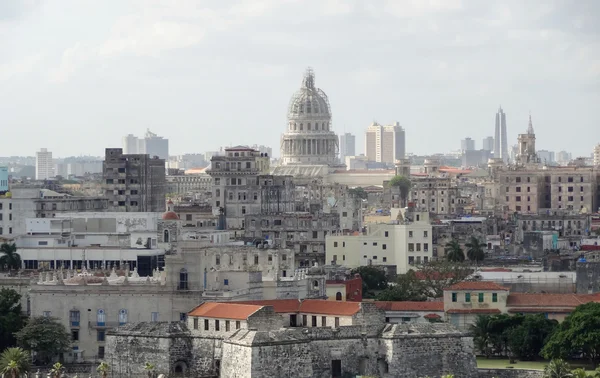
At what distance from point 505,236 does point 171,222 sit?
5186 centimetres

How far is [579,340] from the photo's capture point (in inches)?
3649

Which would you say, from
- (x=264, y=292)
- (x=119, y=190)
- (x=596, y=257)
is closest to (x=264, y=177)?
(x=119, y=190)

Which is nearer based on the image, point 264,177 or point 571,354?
point 571,354

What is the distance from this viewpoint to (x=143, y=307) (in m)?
99.4

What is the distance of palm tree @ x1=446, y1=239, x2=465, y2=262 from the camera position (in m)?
141

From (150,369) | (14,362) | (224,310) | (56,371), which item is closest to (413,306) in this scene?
(224,310)

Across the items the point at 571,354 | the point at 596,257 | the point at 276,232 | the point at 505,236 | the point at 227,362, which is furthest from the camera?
the point at 505,236

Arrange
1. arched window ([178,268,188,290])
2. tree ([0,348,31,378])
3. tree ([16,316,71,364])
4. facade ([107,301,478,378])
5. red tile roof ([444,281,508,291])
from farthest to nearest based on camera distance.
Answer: red tile roof ([444,281,508,291]) → arched window ([178,268,188,290]) → tree ([16,316,71,364]) → tree ([0,348,31,378]) → facade ([107,301,478,378])

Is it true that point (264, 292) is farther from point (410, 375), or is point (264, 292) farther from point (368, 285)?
point (368, 285)

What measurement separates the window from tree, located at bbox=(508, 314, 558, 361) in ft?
69.6

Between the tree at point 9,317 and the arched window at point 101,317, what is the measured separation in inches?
154

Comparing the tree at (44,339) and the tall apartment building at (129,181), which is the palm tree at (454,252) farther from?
the tree at (44,339)

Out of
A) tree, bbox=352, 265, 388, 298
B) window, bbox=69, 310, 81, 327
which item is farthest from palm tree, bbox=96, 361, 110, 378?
tree, bbox=352, 265, 388, 298

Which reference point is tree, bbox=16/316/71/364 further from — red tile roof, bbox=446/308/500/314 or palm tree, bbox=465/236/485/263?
palm tree, bbox=465/236/485/263
